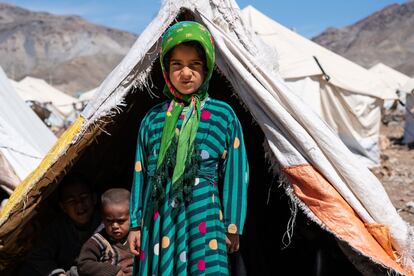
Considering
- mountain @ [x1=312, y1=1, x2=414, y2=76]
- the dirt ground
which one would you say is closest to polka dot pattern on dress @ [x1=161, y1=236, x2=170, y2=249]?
the dirt ground

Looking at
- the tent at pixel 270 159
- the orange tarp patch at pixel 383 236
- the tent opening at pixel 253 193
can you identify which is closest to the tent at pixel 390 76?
the tent opening at pixel 253 193

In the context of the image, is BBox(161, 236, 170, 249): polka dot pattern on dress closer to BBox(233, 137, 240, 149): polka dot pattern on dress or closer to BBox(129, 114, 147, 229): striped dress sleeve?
BBox(129, 114, 147, 229): striped dress sleeve

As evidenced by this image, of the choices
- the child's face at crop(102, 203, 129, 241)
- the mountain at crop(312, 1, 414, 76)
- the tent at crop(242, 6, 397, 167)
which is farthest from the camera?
the mountain at crop(312, 1, 414, 76)

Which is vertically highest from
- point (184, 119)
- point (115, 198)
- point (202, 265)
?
point (184, 119)

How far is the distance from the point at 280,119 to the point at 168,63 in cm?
62

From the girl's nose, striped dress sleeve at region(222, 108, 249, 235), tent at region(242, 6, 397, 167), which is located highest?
tent at region(242, 6, 397, 167)

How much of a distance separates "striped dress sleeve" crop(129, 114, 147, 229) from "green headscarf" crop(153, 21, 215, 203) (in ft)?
0.27

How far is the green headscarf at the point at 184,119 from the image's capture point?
253cm

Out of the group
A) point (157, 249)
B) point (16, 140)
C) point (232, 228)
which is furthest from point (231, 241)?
point (16, 140)

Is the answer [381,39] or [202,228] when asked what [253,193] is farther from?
[381,39]

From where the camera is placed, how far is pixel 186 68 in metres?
2.56

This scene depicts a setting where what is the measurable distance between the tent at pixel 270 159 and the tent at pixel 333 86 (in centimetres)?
685

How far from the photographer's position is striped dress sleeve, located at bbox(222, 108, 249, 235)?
8.29ft

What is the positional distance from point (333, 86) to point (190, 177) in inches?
336
